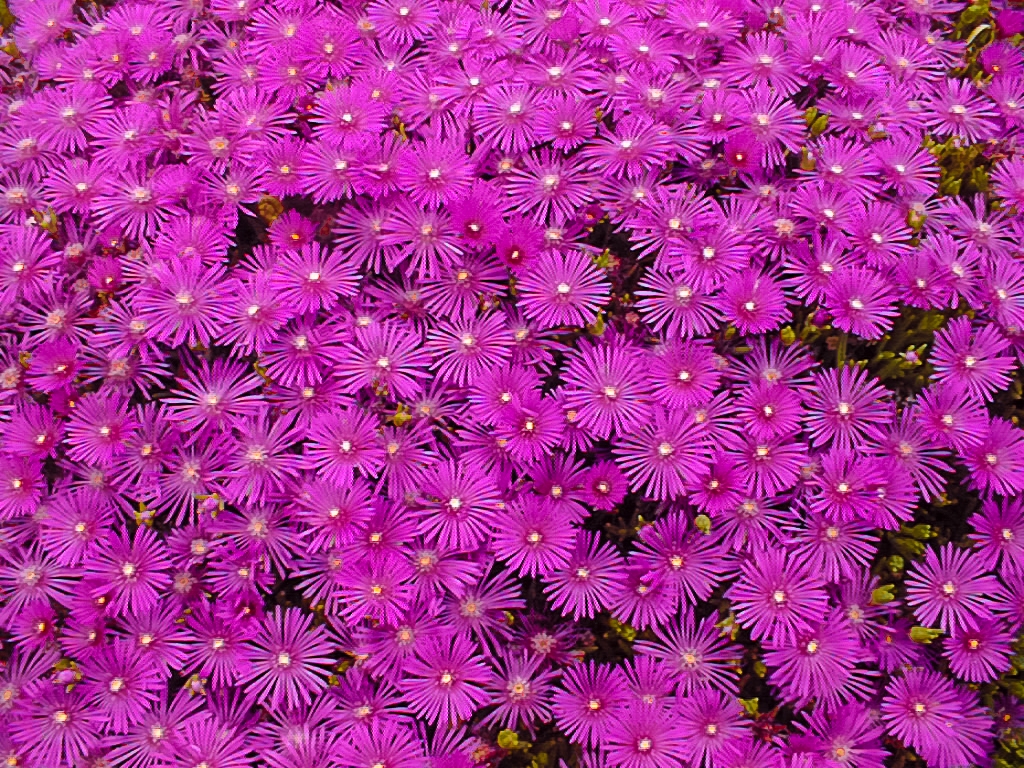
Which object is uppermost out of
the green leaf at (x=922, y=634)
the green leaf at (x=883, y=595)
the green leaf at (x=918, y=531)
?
the green leaf at (x=918, y=531)

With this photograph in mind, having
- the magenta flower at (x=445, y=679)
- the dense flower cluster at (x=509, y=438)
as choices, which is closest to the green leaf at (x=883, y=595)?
the dense flower cluster at (x=509, y=438)

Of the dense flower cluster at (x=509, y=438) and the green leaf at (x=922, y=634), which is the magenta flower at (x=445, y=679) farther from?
the green leaf at (x=922, y=634)

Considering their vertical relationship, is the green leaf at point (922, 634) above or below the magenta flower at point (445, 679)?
above

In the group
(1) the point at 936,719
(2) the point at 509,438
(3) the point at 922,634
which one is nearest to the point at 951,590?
(3) the point at 922,634

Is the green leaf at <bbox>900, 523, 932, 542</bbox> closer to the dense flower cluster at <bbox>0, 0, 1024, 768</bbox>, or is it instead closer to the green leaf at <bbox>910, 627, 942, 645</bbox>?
the dense flower cluster at <bbox>0, 0, 1024, 768</bbox>

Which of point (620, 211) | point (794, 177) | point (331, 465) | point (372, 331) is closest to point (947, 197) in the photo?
point (794, 177)

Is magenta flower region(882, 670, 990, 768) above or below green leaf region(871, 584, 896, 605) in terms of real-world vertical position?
below

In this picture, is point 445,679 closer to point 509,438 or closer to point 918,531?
point 509,438

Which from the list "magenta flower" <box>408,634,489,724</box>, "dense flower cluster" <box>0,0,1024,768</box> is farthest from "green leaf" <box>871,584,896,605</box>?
"magenta flower" <box>408,634,489,724</box>

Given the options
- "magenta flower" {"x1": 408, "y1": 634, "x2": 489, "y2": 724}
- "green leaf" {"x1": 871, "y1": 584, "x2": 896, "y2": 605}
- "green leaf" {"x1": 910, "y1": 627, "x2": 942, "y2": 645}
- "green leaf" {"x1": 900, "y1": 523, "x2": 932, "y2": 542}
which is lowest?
"magenta flower" {"x1": 408, "y1": 634, "x2": 489, "y2": 724}
